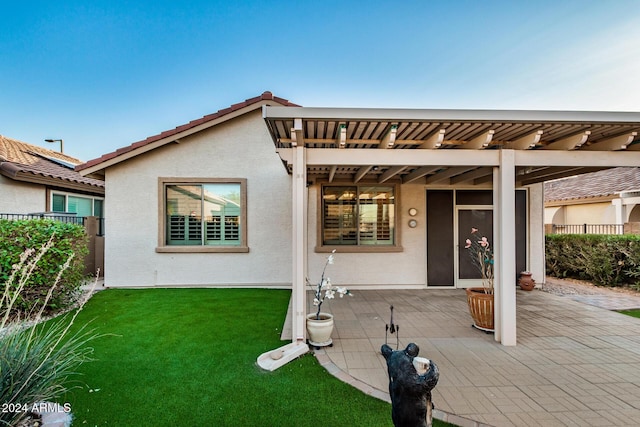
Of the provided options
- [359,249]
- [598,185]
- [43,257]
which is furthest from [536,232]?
[43,257]

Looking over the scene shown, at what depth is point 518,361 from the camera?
3756mm

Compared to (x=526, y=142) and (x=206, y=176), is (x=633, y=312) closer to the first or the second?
(x=526, y=142)

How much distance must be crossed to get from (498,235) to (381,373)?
8.47ft

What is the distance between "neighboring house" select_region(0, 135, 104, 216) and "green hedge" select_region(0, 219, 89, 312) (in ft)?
11.9

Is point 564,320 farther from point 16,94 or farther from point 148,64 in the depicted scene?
point 16,94

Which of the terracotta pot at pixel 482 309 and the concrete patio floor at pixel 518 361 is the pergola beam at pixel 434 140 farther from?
the concrete patio floor at pixel 518 361

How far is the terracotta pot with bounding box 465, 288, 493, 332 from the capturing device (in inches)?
183

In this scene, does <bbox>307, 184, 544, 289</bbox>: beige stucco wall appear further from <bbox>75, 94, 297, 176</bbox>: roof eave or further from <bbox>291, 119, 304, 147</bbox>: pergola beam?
<bbox>291, 119, 304, 147</bbox>: pergola beam

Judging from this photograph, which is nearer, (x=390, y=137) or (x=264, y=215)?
(x=390, y=137)

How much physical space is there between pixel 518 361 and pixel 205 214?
23.1 feet

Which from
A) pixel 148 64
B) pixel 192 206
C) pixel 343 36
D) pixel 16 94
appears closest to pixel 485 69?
pixel 343 36

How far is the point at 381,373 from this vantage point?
11.3ft

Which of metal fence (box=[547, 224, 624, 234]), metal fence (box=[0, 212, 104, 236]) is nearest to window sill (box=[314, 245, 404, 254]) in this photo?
metal fence (box=[0, 212, 104, 236])

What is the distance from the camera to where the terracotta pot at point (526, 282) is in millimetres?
7707
